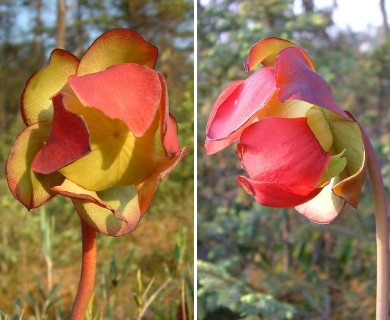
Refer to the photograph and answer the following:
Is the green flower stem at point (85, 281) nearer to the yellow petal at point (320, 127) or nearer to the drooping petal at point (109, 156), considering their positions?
the drooping petal at point (109, 156)

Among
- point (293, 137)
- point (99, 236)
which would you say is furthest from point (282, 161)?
point (99, 236)

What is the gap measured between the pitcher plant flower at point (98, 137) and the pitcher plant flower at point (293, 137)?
1.6 inches

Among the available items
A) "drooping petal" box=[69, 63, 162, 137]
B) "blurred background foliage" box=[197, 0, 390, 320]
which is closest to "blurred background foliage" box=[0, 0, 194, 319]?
"blurred background foliage" box=[197, 0, 390, 320]

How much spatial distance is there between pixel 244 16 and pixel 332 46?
17.0 inches

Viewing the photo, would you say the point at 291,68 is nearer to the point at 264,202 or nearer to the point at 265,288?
the point at 264,202

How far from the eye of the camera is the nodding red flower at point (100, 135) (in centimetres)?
35

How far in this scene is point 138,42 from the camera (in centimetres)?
39

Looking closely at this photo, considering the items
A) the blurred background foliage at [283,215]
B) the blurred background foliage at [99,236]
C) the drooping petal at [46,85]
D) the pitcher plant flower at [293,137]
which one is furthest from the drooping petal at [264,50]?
the blurred background foliage at [283,215]

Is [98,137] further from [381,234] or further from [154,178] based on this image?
[381,234]

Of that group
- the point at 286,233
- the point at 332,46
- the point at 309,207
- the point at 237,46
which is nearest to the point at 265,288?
the point at 286,233

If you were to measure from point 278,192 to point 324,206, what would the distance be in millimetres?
56

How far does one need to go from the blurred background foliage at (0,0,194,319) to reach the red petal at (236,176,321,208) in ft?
0.66

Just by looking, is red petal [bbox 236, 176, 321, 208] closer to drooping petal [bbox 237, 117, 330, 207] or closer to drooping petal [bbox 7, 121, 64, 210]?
drooping petal [bbox 237, 117, 330, 207]

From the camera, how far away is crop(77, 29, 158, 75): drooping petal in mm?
391
